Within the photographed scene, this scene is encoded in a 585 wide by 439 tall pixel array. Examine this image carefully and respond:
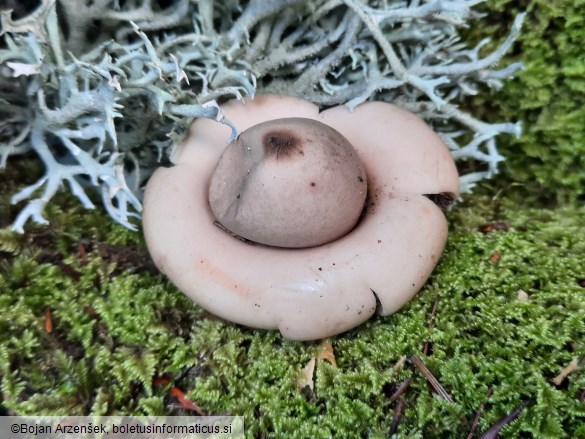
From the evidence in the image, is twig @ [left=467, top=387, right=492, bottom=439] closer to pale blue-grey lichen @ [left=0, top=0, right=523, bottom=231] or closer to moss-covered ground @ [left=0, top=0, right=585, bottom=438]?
moss-covered ground @ [left=0, top=0, right=585, bottom=438]

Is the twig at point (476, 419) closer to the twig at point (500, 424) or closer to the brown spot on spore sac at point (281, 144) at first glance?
the twig at point (500, 424)

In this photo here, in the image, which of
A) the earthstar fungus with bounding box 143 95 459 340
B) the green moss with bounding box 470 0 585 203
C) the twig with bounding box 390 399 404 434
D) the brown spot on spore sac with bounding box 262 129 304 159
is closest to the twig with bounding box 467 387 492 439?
the twig with bounding box 390 399 404 434

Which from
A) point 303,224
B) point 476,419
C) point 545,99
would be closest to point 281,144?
point 303,224

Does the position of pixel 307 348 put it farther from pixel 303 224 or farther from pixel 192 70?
pixel 192 70

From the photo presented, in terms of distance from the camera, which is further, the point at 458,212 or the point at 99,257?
the point at 458,212

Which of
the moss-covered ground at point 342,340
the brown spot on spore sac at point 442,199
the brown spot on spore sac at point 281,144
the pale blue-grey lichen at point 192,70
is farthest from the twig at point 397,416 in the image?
the pale blue-grey lichen at point 192,70

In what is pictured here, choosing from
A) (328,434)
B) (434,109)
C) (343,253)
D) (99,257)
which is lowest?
(328,434)

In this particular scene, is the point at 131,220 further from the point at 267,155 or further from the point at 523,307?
the point at 523,307

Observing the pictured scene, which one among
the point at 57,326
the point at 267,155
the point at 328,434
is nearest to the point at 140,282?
the point at 57,326
